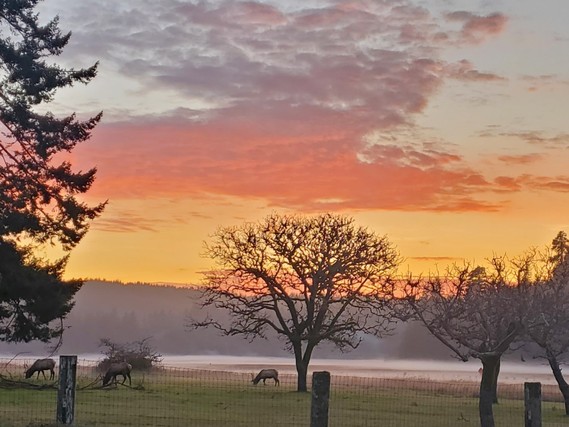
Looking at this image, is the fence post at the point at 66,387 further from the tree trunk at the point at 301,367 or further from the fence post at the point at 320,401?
the tree trunk at the point at 301,367

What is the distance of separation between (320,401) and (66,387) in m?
5.56

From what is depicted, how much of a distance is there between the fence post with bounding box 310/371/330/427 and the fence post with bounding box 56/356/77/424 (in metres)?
5.29

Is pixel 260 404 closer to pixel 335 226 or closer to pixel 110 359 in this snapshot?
pixel 335 226

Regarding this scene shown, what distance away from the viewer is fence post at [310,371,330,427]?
15766 mm

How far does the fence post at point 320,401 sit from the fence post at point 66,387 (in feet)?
17.4

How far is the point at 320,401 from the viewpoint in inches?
622

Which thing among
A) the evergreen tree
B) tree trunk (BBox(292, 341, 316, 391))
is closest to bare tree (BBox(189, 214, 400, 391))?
tree trunk (BBox(292, 341, 316, 391))

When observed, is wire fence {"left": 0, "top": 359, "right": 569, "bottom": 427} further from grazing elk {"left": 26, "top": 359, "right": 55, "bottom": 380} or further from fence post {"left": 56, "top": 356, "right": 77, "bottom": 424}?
grazing elk {"left": 26, "top": 359, "right": 55, "bottom": 380}

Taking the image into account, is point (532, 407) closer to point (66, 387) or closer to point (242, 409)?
point (66, 387)

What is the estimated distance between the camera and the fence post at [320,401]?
15.8 metres

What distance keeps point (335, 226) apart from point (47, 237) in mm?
27979

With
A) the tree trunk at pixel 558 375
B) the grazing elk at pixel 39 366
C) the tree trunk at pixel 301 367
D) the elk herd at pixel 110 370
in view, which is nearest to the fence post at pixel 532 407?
the tree trunk at pixel 558 375

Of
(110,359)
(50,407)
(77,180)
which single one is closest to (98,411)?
(50,407)

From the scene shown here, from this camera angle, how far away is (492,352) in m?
25.7
